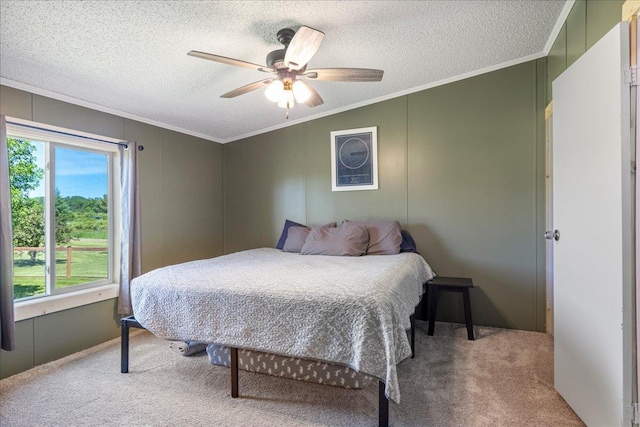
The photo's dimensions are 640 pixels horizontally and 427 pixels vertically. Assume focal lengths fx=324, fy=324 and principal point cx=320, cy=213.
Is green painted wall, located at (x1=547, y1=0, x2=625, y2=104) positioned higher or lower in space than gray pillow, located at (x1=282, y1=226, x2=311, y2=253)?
higher

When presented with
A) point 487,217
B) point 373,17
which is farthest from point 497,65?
point 373,17

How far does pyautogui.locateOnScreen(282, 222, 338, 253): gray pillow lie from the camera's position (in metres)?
3.63

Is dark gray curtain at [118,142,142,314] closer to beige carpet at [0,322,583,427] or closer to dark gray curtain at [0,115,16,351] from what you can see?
beige carpet at [0,322,583,427]

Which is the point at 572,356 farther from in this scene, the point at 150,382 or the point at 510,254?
the point at 150,382

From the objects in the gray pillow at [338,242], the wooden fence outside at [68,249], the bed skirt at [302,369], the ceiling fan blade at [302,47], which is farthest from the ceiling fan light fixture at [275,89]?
the wooden fence outside at [68,249]

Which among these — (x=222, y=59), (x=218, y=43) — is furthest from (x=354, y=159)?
(x=222, y=59)

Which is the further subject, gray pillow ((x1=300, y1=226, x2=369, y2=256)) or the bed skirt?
gray pillow ((x1=300, y1=226, x2=369, y2=256))

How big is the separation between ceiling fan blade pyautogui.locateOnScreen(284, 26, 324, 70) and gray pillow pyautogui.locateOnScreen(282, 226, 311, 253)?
202 cm

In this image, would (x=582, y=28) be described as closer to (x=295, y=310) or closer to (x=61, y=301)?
(x=295, y=310)

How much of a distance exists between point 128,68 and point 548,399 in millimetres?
3573

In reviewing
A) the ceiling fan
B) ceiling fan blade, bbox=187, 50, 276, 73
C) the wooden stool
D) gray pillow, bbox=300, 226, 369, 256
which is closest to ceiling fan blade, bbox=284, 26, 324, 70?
the ceiling fan

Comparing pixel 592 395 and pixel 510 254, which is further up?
pixel 510 254

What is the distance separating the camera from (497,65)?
126 inches

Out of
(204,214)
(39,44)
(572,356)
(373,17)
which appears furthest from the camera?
(204,214)
